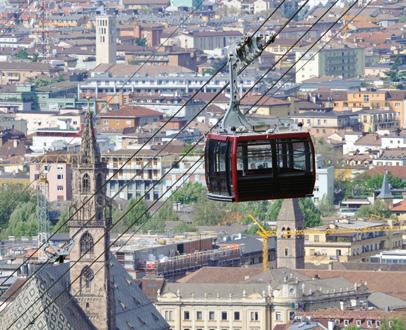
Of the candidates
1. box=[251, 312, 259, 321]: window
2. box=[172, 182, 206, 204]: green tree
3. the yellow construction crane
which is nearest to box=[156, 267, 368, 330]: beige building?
box=[251, 312, 259, 321]: window

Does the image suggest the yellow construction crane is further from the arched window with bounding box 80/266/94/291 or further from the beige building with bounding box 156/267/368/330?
the arched window with bounding box 80/266/94/291

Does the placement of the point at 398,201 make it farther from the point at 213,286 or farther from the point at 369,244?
the point at 213,286

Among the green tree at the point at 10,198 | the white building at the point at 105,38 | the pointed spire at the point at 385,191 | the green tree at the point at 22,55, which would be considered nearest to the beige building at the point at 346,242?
the pointed spire at the point at 385,191

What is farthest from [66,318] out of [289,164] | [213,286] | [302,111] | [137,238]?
[302,111]

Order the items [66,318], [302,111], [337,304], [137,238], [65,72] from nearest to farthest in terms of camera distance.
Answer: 1. [66,318]
2. [337,304]
3. [137,238]
4. [302,111]
5. [65,72]

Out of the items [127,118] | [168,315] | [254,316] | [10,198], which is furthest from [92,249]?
[127,118]

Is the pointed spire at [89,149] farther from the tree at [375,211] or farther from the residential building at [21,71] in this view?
the residential building at [21,71]
